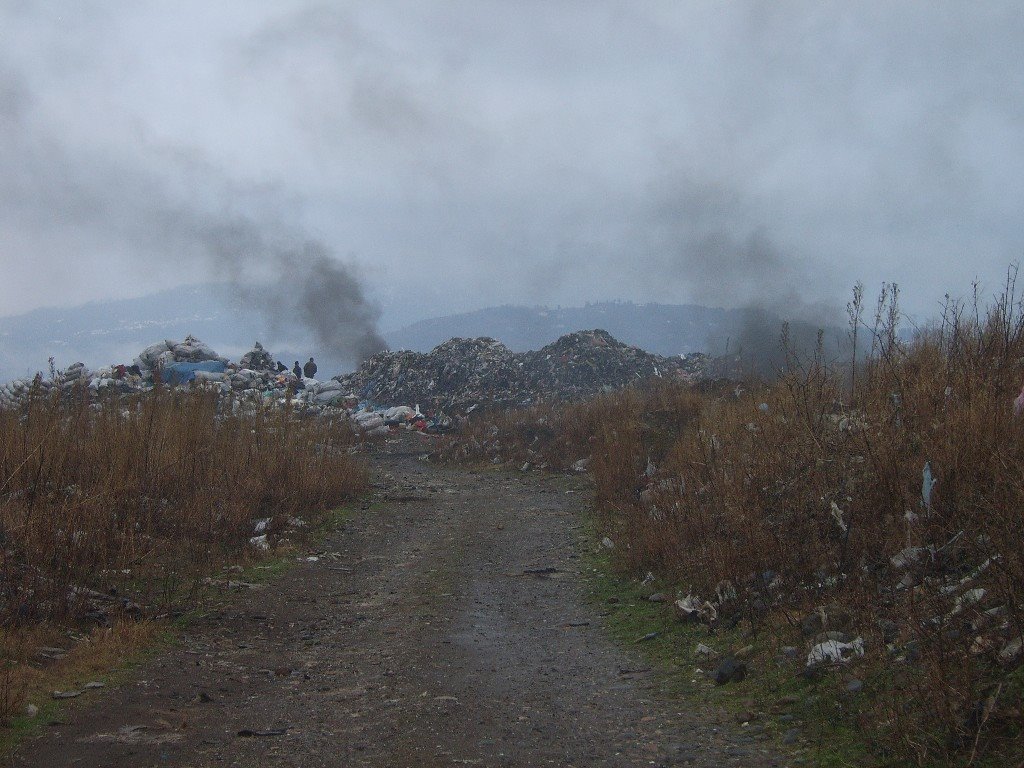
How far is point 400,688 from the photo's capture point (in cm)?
432

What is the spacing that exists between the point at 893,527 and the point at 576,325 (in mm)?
71193

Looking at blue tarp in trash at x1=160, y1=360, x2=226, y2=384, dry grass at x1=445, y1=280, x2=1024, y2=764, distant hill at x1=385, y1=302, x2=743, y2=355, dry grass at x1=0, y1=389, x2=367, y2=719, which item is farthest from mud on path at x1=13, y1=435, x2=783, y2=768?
distant hill at x1=385, y1=302, x2=743, y2=355

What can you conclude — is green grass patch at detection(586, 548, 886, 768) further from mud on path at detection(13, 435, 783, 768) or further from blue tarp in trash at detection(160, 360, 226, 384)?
blue tarp in trash at detection(160, 360, 226, 384)

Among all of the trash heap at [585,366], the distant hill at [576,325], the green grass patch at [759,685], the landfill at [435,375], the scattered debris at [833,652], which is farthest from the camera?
the distant hill at [576,325]

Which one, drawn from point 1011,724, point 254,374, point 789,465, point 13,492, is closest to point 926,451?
point 789,465

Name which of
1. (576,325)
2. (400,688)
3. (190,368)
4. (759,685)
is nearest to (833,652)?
(759,685)

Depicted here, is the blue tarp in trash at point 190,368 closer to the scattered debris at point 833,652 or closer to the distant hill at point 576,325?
the scattered debris at point 833,652

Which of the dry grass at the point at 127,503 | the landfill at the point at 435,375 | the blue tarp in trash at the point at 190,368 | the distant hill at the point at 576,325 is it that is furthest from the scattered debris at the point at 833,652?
the distant hill at the point at 576,325

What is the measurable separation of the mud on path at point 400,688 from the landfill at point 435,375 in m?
13.3

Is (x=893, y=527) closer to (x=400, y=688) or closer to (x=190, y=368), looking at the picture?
(x=400, y=688)

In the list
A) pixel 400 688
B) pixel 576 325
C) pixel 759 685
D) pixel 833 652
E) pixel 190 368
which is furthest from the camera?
pixel 576 325

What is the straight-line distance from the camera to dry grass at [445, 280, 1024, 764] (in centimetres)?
293

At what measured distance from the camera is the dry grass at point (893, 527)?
293cm

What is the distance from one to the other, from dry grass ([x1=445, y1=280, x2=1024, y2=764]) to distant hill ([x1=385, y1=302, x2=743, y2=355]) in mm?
47126
